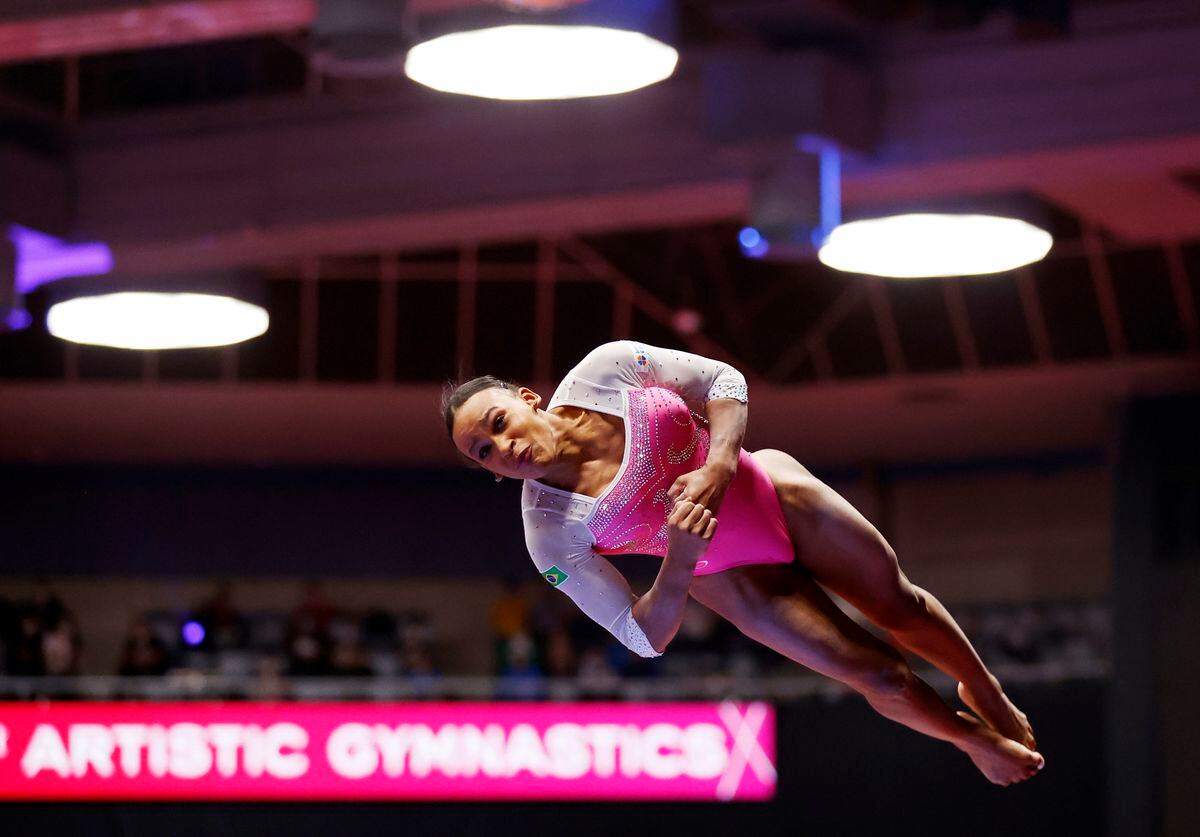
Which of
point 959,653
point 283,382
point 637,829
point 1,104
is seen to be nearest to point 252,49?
point 1,104

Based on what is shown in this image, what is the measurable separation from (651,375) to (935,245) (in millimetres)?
4081

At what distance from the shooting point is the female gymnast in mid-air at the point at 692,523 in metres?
3.78

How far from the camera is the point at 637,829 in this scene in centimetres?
921

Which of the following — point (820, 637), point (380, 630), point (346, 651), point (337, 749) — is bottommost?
point (337, 749)

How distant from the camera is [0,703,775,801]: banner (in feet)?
31.2

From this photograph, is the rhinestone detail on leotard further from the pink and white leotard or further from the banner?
the banner

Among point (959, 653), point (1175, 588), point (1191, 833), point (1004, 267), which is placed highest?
point (1004, 267)

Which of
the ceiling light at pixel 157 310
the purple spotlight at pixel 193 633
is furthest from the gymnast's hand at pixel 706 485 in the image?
the purple spotlight at pixel 193 633

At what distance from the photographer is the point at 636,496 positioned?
3865mm

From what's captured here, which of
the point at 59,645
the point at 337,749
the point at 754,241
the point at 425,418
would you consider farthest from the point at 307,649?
the point at 754,241

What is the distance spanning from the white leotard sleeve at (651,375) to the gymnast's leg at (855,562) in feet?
0.83

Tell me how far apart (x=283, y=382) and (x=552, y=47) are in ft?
22.4

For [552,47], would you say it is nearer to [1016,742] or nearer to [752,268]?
[1016,742]

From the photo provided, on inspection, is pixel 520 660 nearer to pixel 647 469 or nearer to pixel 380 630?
pixel 380 630
